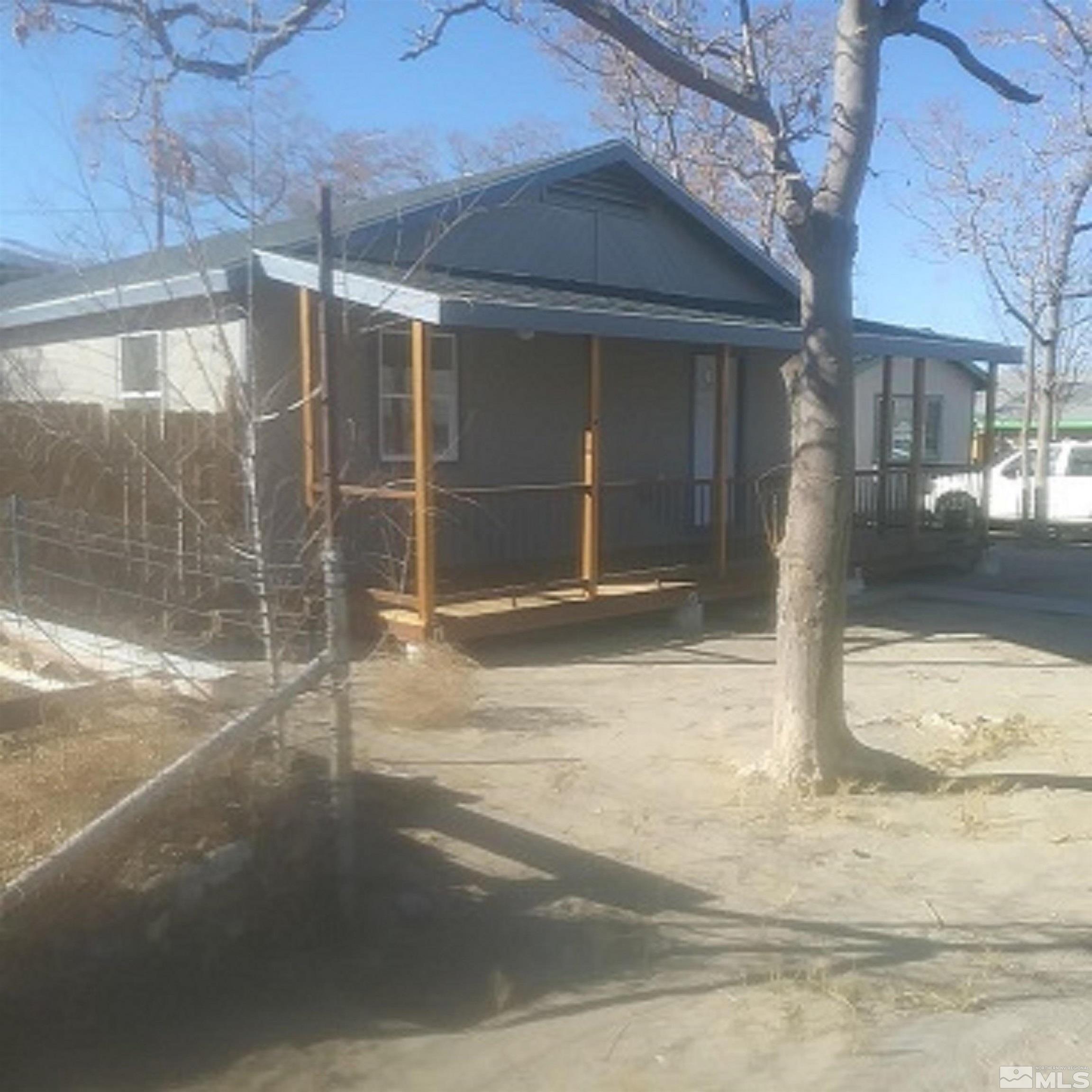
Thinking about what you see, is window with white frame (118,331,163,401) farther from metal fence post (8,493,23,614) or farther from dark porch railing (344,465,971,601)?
dark porch railing (344,465,971,601)

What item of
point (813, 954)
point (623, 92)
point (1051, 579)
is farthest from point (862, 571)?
point (623, 92)

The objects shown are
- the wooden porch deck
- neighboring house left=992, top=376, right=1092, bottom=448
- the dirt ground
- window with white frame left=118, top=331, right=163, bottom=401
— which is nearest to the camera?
the dirt ground

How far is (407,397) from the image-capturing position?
39.7ft

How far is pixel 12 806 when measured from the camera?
4.95 metres

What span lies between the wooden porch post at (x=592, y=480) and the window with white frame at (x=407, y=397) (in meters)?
1.48

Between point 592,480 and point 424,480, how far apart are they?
1.98 metres

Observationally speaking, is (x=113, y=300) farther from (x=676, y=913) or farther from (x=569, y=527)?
(x=676, y=913)

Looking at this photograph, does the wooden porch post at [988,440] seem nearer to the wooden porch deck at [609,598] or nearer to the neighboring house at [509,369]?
the neighboring house at [509,369]

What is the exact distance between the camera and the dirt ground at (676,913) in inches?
152

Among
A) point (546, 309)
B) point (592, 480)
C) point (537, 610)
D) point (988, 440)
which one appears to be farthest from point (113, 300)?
point (988, 440)

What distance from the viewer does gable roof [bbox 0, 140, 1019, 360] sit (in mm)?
9898

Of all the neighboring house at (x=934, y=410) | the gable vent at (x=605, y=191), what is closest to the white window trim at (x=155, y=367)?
the gable vent at (x=605, y=191)

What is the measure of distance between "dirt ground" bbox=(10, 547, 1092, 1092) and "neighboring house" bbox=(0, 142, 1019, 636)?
2.72 m

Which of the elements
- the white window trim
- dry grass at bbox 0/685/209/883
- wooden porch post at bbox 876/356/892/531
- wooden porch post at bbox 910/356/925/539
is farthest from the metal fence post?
wooden porch post at bbox 910/356/925/539
